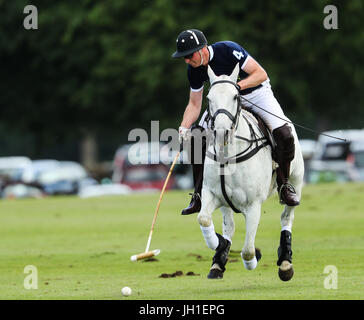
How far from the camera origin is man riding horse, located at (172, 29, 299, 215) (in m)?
11.3

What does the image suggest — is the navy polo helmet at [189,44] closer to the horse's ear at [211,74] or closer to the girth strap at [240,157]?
the horse's ear at [211,74]

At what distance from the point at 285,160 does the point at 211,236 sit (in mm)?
1328

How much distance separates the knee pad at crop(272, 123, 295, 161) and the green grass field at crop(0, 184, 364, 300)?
1515 mm

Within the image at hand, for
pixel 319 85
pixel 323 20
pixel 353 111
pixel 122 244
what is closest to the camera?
pixel 122 244

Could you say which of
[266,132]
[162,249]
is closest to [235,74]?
[266,132]

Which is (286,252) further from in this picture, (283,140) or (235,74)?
(235,74)

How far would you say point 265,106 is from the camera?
12.0 metres

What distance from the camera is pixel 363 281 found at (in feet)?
38.4

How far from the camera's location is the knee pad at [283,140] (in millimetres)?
11875

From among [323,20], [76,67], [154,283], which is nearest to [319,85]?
[323,20]

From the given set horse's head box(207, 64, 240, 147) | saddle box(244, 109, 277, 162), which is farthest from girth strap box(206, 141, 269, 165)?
saddle box(244, 109, 277, 162)

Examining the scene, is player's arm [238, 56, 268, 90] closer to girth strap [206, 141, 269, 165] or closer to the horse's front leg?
girth strap [206, 141, 269, 165]

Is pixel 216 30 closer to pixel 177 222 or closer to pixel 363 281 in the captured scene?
pixel 177 222

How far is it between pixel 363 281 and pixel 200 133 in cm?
249
